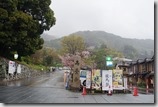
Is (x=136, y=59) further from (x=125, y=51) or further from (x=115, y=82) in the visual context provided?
(x=115, y=82)

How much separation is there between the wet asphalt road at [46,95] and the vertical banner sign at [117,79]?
58 centimetres

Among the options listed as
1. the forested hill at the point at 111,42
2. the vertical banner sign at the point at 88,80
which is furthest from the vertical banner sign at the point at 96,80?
the forested hill at the point at 111,42

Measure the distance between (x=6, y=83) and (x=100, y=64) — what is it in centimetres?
329

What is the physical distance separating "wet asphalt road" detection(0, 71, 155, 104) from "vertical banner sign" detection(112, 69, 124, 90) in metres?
0.58

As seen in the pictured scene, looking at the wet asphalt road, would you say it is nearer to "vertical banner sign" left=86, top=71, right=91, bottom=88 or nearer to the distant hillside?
"vertical banner sign" left=86, top=71, right=91, bottom=88

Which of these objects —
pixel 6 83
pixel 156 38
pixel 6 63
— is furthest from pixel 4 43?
pixel 156 38

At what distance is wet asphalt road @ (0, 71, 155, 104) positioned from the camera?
23.0ft

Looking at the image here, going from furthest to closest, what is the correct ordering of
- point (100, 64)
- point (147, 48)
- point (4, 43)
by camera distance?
point (4, 43) < point (100, 64) < point (147, 48)

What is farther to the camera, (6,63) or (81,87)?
(81,87)

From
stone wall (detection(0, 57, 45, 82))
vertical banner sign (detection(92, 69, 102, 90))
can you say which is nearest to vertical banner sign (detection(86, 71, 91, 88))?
vertical banner sign (detection(92, 69, 102, 90))

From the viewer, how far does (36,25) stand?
8.38 metres

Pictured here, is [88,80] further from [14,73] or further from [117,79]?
[14,73]

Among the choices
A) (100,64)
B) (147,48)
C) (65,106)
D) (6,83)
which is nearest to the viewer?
(65,106)

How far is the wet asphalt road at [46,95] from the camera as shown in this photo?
700 centimetres
